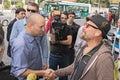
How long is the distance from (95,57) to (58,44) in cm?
319

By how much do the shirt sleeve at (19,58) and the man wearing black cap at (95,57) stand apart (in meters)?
0.63

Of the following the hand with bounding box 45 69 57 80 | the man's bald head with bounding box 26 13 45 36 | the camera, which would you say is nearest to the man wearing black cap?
the hand with bounding box 45 69 57 80

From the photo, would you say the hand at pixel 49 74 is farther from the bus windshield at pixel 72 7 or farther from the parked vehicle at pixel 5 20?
the bus windshield at pixel 72 7

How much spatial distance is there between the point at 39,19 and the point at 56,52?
2485 mm

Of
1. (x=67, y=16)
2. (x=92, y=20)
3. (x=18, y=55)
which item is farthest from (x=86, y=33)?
(x=67, y=16)

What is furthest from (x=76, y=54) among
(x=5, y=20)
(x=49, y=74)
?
(x=5, y=20)

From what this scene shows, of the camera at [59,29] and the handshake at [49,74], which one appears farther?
the camera at [59,29]

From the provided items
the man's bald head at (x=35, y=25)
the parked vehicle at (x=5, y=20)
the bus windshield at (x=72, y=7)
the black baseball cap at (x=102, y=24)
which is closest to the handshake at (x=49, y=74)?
the man's bald head at (x=35, y=25)

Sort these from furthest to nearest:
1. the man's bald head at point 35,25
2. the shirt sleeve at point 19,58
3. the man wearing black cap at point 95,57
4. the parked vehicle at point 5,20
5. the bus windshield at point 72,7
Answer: the bus windshield at point 72,7, the parked vehicle at point 5,20, the man's bald head at point 35,25, the shirt sleeve at point 19,58, the man wearing black cap at point 95,57

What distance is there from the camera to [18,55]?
161 inches

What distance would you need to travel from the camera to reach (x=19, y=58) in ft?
13.4

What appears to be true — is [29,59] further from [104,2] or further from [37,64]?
[104,2]

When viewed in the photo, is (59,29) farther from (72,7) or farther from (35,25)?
(72,7)

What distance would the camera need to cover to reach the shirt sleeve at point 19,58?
13.4 feet
